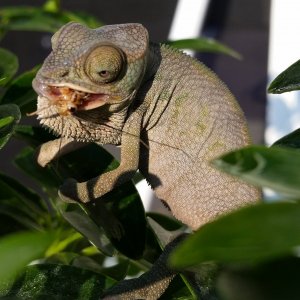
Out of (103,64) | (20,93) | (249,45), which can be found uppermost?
(103,64)

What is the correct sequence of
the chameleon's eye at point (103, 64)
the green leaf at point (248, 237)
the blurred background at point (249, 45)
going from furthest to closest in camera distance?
the blurred background at point (249, 45), the chameleon's eye at point (103, 64), the green leaf at point (248, 237)

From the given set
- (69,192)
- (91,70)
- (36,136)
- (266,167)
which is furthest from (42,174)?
(266,167)

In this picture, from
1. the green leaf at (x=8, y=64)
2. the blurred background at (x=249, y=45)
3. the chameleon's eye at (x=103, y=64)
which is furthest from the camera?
the blurred background at (x=249, y=45)

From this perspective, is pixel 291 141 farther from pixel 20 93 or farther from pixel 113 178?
pixel 20 93

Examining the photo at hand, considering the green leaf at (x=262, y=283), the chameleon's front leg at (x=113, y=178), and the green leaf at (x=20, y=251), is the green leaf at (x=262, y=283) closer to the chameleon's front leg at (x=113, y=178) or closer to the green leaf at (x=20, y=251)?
the green leaf at (x=20, y=251)

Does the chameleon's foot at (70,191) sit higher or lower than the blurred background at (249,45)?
higher

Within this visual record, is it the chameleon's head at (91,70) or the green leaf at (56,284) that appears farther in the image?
the chameleon's head at (91,70)

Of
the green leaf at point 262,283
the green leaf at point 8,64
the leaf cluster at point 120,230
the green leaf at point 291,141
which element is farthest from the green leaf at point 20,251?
the green leaf at point 8,64

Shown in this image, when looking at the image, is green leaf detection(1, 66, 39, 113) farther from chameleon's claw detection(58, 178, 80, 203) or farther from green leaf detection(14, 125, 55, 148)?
chameleon's claw detection(58, 178, 80, 203)

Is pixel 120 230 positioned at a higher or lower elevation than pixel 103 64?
lower
